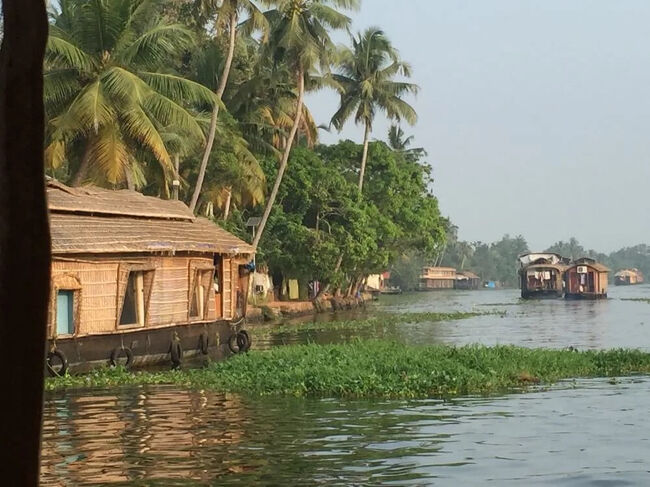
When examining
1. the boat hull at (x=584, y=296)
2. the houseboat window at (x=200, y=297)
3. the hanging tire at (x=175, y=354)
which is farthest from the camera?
the boat hull at (x=584, y=296)

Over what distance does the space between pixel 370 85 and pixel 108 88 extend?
25518 mm

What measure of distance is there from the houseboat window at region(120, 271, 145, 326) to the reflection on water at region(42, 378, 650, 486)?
4.59 metres

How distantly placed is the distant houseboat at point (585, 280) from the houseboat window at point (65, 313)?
55294 mm

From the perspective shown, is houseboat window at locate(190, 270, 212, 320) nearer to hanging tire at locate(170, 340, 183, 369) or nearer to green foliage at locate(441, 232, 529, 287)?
hanging tire at locate(170, 340, 183, 369)

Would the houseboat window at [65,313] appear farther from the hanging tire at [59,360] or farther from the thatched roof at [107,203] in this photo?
the thatched roof at [107,203]

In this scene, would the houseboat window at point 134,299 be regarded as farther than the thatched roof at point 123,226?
Yes

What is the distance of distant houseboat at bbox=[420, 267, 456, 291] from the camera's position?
11981cm

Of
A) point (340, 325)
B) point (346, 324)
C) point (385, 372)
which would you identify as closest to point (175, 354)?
point (385, 372)

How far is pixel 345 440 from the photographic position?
10.2m

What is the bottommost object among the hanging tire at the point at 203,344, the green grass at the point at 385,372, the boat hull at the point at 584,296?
the green grass at the point at 385,372

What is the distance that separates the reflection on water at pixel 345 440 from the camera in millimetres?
8492

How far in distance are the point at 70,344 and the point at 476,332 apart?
17.3m

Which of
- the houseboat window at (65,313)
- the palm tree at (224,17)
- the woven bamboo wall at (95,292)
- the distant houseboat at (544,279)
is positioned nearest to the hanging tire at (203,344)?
the woven bamboo wall at (95,292)

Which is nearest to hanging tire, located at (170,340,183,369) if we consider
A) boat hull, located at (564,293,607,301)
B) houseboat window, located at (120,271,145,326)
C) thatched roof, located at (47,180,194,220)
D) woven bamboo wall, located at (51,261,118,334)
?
houseboat window, located at (120,271,145,326)
